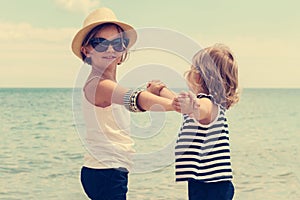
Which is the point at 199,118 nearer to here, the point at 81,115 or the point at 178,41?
the point at 178,41

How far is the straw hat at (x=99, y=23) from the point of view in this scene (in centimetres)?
269

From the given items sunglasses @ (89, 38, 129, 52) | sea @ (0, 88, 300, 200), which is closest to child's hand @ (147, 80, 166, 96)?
sea @ (0, 88, 300, 200)

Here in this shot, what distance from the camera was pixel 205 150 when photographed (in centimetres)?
271

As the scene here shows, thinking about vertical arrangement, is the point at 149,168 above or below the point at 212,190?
above

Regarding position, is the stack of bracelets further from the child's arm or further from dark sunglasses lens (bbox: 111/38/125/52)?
dark sunglasses lens (bbox: 111/38/125/52)

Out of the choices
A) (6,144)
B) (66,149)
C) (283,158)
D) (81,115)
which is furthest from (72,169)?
(81,115)

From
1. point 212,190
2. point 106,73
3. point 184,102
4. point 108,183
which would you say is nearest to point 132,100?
point 184,102

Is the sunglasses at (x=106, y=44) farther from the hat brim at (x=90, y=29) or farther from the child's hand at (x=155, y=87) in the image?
the child's hand at (x=155, y=87)

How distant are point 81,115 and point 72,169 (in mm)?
6082

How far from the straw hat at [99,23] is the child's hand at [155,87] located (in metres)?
0.25

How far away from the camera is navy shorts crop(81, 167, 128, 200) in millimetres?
2648

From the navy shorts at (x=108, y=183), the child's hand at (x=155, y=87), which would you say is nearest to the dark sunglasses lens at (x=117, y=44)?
the child's hand at (x=155, y=87)

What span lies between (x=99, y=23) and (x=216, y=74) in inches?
24.0

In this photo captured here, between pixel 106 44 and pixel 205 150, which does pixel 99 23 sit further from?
pixel 205 150
